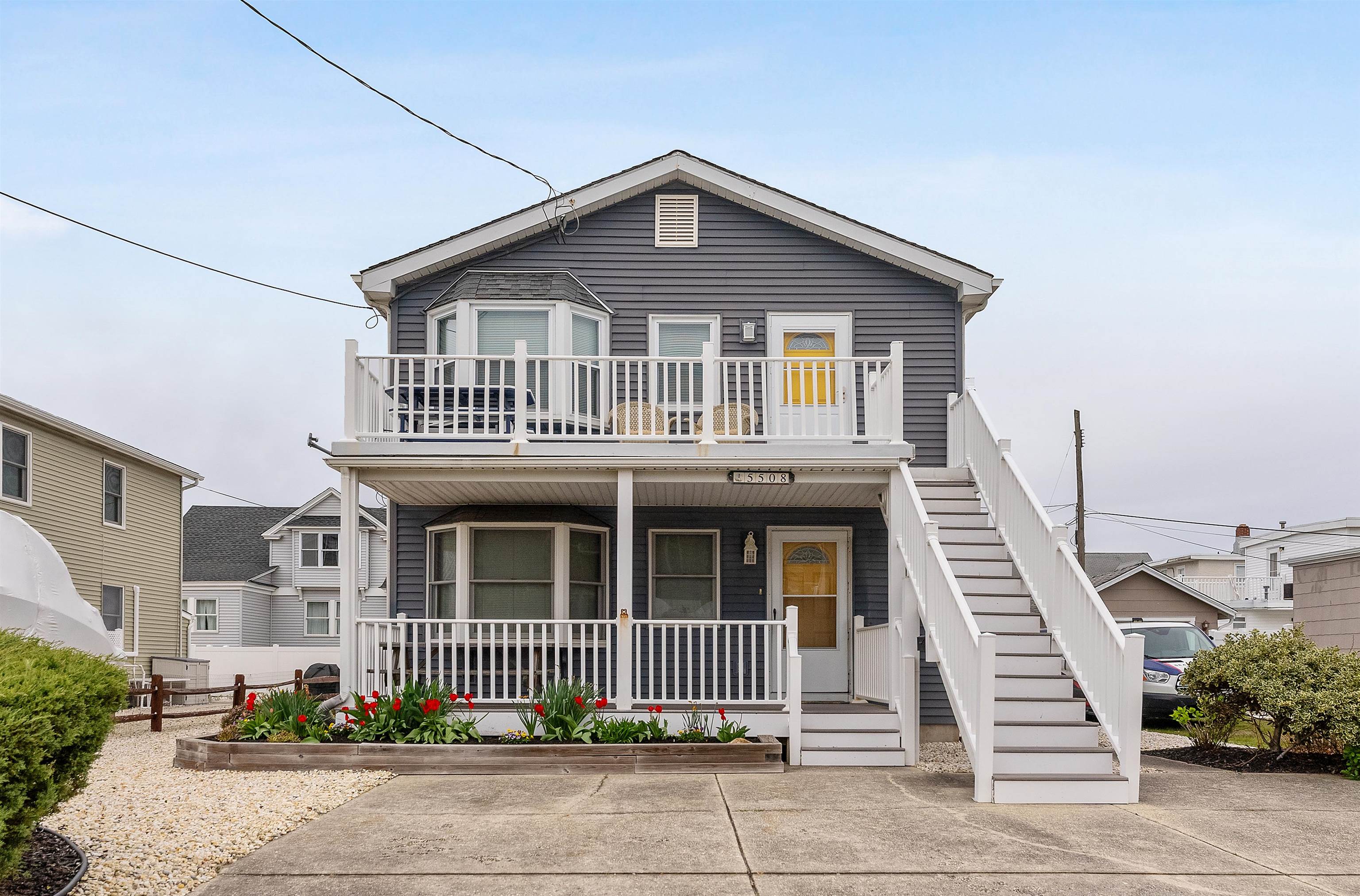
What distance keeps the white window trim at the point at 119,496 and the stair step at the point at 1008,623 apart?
57.9ft

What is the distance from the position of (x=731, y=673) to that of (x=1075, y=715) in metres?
4.67

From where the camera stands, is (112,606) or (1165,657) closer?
(1165,657)

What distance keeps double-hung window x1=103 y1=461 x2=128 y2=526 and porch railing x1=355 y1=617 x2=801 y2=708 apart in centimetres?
1104

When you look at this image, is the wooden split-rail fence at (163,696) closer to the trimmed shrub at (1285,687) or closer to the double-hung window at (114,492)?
the double-hung window at (114,492)

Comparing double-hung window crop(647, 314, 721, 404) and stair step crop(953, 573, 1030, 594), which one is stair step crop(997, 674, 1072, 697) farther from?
double-hung window crop(647, 314, 721, 404)

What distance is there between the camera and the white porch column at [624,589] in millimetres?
10234

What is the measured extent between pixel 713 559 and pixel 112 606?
14.4 metres

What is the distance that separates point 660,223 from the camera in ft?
43.3

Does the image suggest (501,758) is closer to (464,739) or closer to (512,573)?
(464,739)

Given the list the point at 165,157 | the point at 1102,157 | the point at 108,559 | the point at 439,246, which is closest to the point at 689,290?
the point at 439,246

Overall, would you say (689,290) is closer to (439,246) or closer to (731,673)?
(439,246)

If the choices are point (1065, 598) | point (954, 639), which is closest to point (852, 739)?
point (954, 639)

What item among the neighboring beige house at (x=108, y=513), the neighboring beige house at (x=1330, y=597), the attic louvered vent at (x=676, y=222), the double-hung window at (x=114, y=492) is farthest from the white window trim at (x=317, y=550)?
the neighboring beige house at (x=1330, y=597)

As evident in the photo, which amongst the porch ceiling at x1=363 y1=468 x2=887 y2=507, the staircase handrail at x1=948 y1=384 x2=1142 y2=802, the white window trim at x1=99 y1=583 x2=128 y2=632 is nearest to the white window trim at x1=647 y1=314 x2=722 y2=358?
the porch ceiling at x1=363 y1=468 x2=887 y2=507
